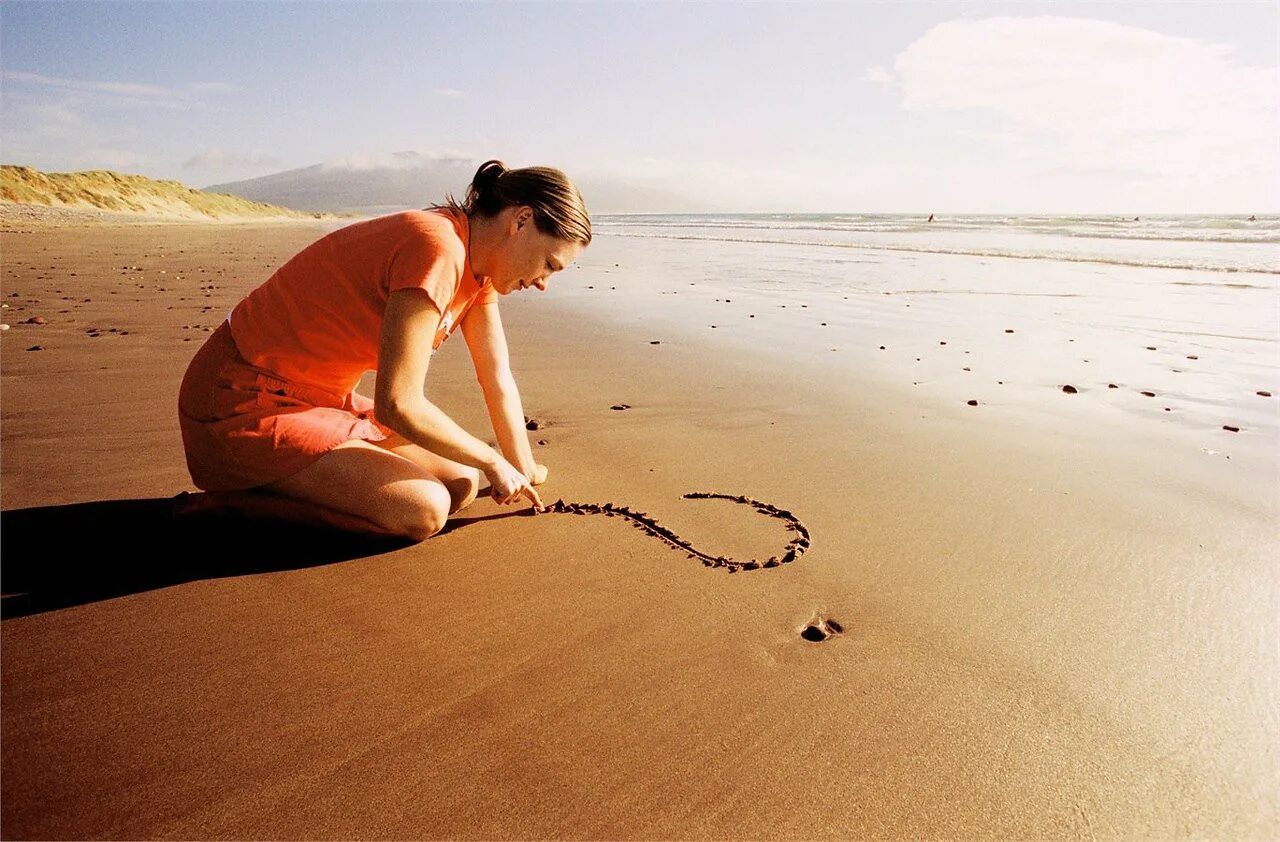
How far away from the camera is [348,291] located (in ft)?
8.02

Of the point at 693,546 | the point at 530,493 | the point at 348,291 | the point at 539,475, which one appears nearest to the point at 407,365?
the point at 348,291

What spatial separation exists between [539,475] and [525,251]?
3.90 feet

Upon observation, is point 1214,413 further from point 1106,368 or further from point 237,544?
point 237,544

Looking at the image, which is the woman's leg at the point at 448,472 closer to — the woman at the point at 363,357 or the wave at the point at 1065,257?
the woman at the point at 363,357

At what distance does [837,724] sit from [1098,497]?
2.26 meters

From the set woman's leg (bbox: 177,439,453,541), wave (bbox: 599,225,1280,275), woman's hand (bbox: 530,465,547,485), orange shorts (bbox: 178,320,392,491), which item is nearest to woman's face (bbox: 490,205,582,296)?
orange shorts (bbox: 178,320,392,491)

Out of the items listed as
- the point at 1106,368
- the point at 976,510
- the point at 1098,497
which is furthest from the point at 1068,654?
the point at 1106,368

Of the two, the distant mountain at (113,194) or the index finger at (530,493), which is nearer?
the index finger at (530,493)

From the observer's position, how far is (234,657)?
2020 mm

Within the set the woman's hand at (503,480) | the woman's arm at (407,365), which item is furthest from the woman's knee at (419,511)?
the woman's arm at (407,365)

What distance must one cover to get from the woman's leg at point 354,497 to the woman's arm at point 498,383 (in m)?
0.52

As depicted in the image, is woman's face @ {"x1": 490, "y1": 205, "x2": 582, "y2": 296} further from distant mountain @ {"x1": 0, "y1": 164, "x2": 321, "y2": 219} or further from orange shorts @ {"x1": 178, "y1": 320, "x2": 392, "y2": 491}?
distant mountain @ {"x1": 0, "y1": 164, "x2": 321, "y2": 219}

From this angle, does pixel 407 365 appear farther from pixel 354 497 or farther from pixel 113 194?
pixel 113 194

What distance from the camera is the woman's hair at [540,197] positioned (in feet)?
7.93
